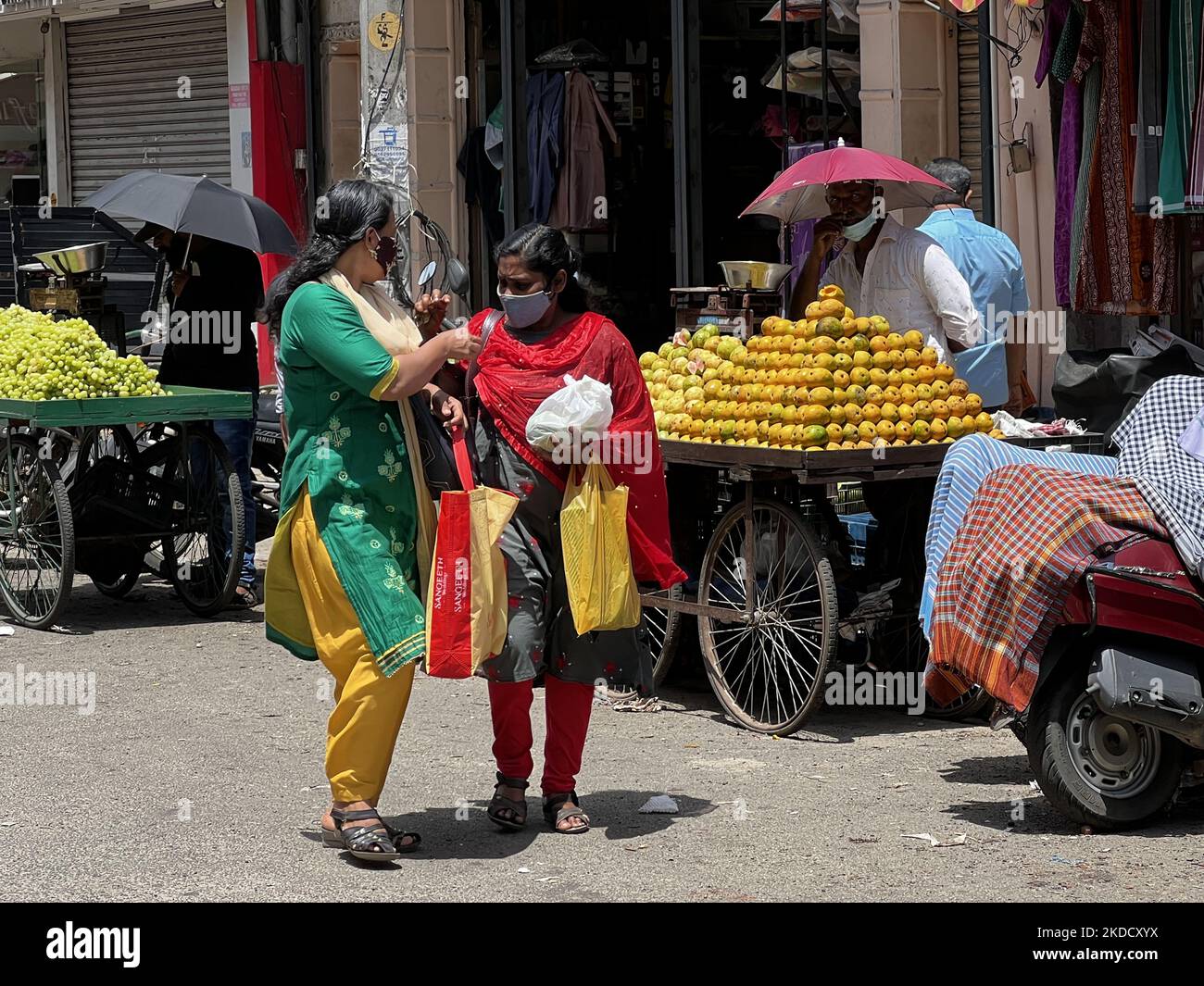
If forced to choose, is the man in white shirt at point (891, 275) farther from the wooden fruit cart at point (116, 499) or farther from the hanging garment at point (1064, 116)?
the wooden fruit cart at point (116, 499)

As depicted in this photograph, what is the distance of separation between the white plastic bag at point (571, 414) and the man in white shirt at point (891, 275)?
2561 mm

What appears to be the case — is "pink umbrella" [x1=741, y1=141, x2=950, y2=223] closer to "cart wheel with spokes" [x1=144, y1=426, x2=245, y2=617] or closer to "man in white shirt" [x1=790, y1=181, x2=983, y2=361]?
"man in white shirt" [x1=790, y1=181, x2=983, y2=361]

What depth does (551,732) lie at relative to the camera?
240 inches

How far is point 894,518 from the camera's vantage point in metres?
7.71

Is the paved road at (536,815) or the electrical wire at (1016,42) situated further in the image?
the electrical wire at (1016,42)

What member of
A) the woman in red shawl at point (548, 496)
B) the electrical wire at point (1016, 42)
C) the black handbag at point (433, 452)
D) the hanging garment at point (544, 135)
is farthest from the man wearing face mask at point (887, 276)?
the hanging garment at point (544, 135)

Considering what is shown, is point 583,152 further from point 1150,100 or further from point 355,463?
point 355,463

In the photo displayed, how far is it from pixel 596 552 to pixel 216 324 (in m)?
4.87

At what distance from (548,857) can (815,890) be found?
2.78 feet

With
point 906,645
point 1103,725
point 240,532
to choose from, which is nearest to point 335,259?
point 1103,725

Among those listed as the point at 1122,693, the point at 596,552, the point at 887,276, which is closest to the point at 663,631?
the point at 887,276

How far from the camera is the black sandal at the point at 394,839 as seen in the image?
18.9 ft
